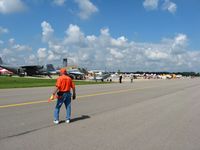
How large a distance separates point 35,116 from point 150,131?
14.3ft

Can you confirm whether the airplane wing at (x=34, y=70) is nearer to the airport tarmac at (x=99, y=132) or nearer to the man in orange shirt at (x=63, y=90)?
the airport tarmac at (x=99, y=132)

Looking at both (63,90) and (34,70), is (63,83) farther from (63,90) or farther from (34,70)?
(34,70)

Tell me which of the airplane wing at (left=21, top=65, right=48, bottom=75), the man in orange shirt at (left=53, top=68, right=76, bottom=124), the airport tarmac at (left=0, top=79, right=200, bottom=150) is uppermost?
the airplane wing at (left=21, top=65, right=48, bottom=75)

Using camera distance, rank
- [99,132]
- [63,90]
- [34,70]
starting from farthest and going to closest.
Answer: [34,70], [63,90], [99,132]

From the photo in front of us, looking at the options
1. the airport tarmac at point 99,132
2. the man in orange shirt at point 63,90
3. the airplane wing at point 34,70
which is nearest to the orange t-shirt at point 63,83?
the man in orange shirt at point 63,90

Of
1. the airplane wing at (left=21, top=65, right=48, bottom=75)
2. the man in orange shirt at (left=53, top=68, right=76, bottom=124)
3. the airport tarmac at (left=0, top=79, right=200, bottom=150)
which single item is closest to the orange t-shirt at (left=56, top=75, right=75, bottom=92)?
the man in orange shirt at (left=53, top=68, right=76, bottom=124)

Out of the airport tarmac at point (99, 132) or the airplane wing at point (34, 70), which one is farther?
the airplane wing at point (34, 70)

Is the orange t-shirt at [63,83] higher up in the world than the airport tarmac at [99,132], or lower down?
higher up

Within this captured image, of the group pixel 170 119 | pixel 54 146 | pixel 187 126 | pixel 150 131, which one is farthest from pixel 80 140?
pixel 170 119

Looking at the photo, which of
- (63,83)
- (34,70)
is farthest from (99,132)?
(34,70)

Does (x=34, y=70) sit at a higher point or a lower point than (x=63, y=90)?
higher

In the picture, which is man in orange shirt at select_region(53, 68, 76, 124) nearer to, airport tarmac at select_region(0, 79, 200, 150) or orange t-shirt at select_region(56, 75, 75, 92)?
orange t-shirt at select_region(56, 75, 75, 92)

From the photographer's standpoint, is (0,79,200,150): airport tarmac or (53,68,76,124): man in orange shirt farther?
(53,68,76,124): man in orange shirt

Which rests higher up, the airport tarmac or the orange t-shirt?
the orange t-shirt
